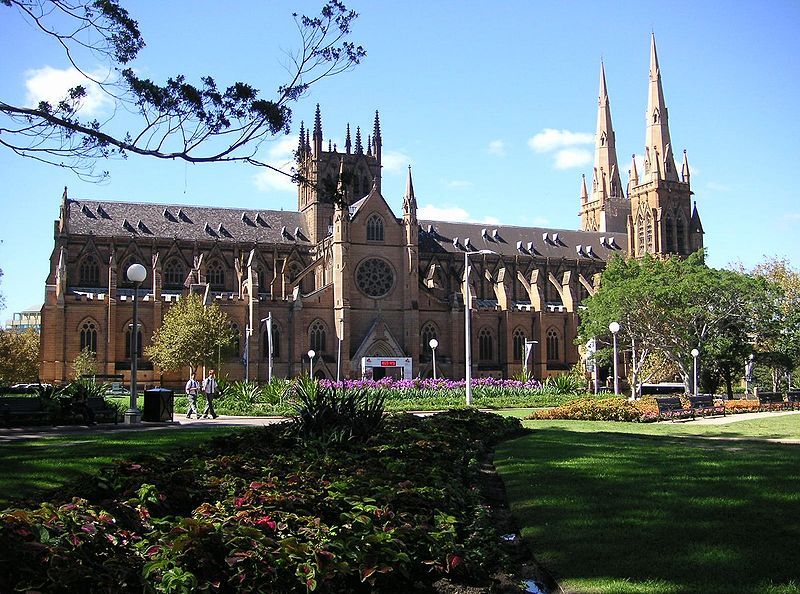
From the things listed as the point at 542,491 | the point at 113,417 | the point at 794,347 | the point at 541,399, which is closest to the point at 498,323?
the point at 794,347

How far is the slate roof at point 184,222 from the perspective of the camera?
77625mm

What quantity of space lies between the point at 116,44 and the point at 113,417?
12012 millimetres

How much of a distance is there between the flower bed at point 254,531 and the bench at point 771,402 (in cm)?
2957

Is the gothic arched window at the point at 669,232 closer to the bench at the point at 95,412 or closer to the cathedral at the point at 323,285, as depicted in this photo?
the cathedral at the point at 323,285

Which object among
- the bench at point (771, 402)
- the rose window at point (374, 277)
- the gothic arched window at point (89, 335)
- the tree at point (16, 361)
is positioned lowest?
the bench at point (771, 402)

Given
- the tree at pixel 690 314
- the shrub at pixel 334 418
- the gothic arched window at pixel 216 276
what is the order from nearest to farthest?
the shrub at pixel 334 418 < the tree at pixel 690 314 < the gothic arched window at pixel 216 276

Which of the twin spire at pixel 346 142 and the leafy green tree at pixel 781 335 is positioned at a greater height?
the twin spire at pixel 346 142

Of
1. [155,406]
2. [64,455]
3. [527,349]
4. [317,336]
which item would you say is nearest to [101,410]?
[155,406]

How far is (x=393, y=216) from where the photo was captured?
76.8m

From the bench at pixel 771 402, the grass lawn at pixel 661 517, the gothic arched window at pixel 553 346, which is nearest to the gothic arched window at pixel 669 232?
the gothic arched window at pixel 553 346

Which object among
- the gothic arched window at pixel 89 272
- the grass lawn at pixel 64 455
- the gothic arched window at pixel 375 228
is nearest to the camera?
the grass lawn at pixel 64 455

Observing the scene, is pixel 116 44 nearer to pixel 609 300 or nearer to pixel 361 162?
pixel 609 300

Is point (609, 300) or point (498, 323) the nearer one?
point (609, 300)

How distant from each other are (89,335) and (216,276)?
46.2 feet
